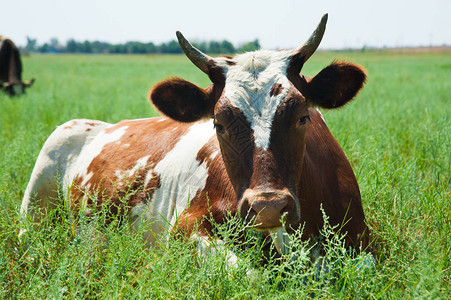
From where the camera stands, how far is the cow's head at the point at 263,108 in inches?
87.9

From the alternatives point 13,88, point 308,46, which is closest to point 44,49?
point 13,88

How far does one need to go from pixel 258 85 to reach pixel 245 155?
0.47 m

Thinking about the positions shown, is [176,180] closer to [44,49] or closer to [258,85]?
[258,85]

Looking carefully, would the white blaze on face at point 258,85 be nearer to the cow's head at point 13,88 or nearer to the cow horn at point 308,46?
the cow horn at point 308,46

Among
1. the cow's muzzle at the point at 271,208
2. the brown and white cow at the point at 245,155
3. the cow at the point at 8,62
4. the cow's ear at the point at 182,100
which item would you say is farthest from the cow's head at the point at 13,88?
the cow's muzzle at the point at 271,208

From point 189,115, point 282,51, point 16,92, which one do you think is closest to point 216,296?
point 189,115

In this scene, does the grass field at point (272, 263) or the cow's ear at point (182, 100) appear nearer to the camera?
the grass field at point (272, 263)

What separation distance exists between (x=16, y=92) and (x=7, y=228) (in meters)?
12.2

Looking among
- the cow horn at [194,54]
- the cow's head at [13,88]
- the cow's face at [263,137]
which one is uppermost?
the cow horn at [194,54]

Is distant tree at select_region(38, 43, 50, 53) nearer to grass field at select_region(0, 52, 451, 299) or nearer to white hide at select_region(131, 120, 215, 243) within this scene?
grass field at select_region(0, 52, 451, 299)

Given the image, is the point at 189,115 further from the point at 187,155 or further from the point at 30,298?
the point at 30,298

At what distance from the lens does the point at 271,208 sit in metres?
2.09

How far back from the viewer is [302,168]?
8.93 ft

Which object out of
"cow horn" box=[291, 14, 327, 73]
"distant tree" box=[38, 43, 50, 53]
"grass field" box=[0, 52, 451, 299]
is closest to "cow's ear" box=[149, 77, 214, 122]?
"cow horn" box=[291, 14, 327, 73]
